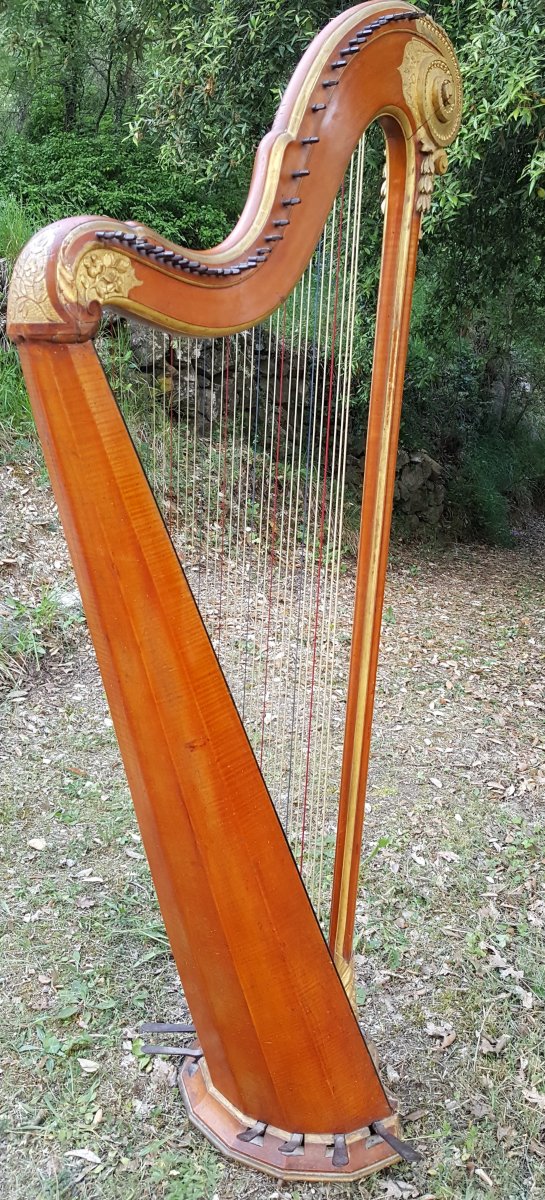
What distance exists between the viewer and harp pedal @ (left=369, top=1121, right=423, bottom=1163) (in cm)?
153

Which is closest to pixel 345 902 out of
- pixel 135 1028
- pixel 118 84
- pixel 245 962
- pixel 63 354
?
pixel 245 962

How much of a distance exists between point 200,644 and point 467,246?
4339 millimetres

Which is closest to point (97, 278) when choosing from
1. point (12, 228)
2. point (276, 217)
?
point (276, 217)

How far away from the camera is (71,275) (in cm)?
97

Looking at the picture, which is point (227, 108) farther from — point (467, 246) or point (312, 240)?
point (312, 240)

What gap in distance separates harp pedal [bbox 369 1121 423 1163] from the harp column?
60 cm

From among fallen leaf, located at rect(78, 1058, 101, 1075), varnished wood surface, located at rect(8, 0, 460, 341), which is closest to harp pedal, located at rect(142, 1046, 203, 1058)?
fallen leaf, located at rect(78, 1058, 101, 1075)

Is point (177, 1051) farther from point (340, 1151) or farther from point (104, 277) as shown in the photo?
point (104, 277)

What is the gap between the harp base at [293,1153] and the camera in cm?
150

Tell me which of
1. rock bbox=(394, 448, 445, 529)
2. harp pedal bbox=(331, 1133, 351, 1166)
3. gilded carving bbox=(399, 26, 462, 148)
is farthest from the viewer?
rock bbox=(394, 448, 445, 529)

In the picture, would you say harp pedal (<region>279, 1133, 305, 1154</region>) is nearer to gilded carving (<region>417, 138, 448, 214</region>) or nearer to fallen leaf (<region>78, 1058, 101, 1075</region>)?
fallen leaf (<region>78, 1058, 101, 1075</region>)

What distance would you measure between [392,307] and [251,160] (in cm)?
348

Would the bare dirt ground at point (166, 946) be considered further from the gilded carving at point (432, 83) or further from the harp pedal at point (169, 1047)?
the gilded carving at point (432, 83)

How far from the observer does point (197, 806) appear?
4.16 feet
